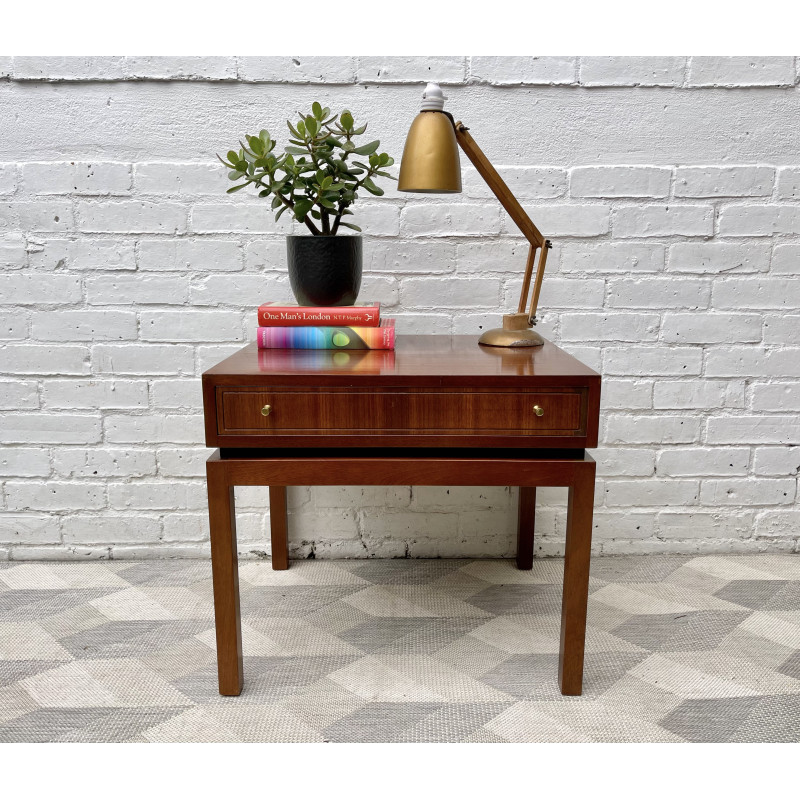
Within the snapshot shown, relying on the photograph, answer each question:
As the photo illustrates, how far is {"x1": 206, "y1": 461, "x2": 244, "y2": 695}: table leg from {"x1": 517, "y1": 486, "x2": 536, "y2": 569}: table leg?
788 mm

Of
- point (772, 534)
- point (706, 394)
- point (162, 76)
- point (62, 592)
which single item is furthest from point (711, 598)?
point (162, 76)

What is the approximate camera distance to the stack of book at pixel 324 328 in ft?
4.55

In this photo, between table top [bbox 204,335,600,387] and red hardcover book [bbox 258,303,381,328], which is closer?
table top [bbox 204,335,600,387]

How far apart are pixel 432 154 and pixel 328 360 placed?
42 centimetres

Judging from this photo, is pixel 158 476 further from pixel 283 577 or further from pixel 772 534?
pixel 772 534

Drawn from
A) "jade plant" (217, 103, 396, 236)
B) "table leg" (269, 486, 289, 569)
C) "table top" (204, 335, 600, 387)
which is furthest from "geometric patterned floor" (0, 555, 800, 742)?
"jade plant" (217, 103, 396, 236)

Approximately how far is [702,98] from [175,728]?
1.74 meters

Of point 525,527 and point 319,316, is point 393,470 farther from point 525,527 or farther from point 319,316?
point 525,527

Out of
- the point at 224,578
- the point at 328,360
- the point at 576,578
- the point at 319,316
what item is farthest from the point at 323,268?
the point at 576,578

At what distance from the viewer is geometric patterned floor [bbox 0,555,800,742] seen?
1.20 metres

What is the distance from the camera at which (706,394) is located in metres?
1.82

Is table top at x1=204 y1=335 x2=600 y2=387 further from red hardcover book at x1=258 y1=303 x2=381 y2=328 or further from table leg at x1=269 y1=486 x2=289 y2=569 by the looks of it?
table leg at x1=269 y1=486 x2=289 y2=569

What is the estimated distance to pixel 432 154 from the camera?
1288 millimetres

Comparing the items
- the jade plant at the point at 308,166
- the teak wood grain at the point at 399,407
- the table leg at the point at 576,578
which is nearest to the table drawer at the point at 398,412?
the teak wood grain at the point at 399,407
